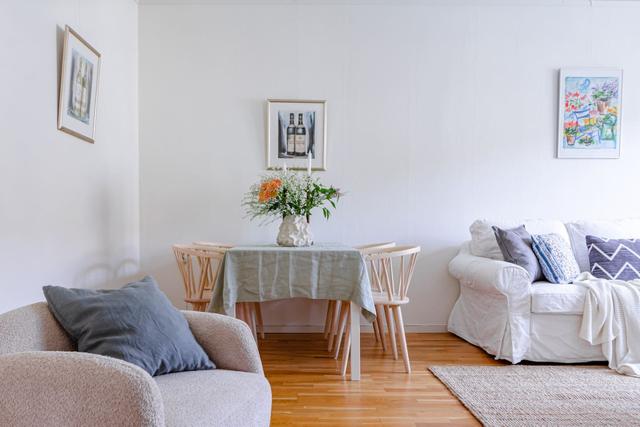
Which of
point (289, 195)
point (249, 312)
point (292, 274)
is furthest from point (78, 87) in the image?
point (249, 312)

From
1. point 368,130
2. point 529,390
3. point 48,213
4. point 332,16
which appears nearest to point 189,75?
point 332,16

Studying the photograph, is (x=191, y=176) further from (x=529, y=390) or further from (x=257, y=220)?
(x=529, y=390)

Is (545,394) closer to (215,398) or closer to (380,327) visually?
(380,327)

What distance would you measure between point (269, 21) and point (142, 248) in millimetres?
2140

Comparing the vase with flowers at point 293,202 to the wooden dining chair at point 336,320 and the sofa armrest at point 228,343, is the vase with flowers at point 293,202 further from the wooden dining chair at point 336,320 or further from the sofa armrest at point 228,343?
the sofa armrest at point 228,343

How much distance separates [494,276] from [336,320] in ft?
4.03

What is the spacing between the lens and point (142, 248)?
13.4 feet

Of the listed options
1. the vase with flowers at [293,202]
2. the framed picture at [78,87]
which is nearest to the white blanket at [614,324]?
the vase with flowers at [293,202]

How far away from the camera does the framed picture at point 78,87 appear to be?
2.71 metres

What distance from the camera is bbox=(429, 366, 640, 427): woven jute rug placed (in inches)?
92.6

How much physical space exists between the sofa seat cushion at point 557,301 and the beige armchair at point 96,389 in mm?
2191

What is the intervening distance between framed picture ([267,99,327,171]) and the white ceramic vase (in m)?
0.93

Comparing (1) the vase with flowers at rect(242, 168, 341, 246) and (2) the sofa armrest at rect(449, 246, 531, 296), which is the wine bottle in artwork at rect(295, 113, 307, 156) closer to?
(1) the vase with flowers at rect(242, 168, 341, 246)

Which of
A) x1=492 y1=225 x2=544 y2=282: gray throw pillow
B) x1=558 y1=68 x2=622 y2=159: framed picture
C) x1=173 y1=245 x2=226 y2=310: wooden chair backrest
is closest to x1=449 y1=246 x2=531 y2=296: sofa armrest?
x1=492 y1=225 x2=544 y2=282: gray throw pillow
